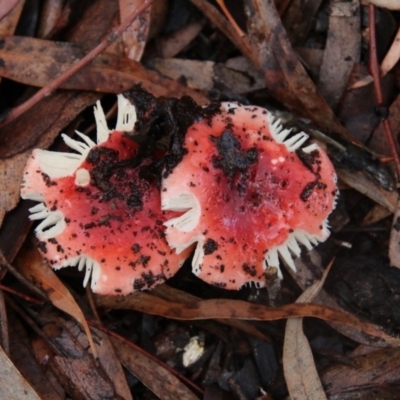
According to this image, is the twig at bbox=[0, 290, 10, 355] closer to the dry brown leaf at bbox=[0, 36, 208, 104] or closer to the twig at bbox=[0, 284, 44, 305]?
the twig at bbox=[0, 284, 44, 305]

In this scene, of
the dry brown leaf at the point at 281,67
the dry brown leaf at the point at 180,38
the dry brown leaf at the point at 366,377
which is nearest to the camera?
the dry brown leaf at the point at 366,377

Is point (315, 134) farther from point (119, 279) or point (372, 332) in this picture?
point (119, 279)

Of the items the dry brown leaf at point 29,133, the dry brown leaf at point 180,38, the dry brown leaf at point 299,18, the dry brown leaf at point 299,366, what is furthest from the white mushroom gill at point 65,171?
the dry brown leaf at point 299,18

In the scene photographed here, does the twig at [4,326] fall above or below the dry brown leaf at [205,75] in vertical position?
below

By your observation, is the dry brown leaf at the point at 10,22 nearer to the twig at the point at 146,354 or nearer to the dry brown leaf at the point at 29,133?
the dry brown leaf at the point at 29,133

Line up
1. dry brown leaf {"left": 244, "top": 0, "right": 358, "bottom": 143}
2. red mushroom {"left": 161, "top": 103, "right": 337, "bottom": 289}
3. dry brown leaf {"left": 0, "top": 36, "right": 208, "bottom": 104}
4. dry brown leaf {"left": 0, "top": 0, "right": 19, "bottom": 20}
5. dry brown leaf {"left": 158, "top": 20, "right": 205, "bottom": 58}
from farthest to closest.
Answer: dry brown leaf {"left": 158, "top": 20, "right": 205, "bottom": 58}, dry brown leaf {"left": 244, "top": 0, "right": 358, "bottom": 143}, dry brown leaf {"left": 0, "top": 36, "right": 208, "bottom": 104}, dry brown leaf {"left": 0, "top": 0, "right": 19, "bottom": 20}, red mushroom {"left": 161, "top": 103, "right": 337, "bottom": 289}

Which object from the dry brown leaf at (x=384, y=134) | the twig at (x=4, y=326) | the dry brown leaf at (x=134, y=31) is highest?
the dry brown leaf at (x=134, y=31)

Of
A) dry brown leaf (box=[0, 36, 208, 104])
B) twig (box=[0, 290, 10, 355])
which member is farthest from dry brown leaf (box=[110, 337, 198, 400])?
dry brown leaf (box=[0, 36, 208, 104])
